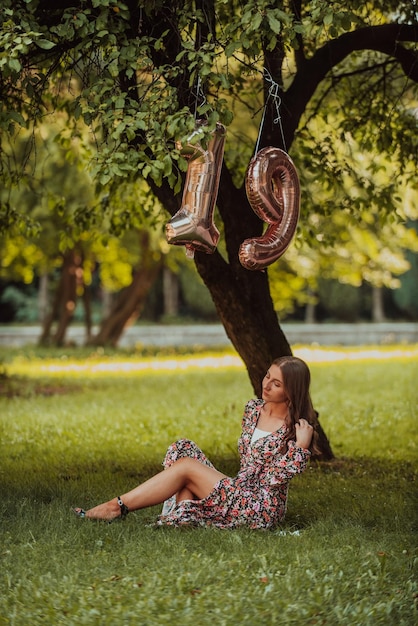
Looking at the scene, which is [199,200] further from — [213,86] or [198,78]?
[213,86]

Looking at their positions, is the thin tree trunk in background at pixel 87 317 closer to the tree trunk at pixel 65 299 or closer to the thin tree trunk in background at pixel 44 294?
the tree trunk at pixel 65 299

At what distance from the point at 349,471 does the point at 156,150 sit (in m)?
4.24

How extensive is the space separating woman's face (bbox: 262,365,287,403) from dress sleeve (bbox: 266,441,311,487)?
33cm

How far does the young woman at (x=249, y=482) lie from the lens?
247 inches

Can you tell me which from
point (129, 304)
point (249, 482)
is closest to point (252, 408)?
point (249, 482)

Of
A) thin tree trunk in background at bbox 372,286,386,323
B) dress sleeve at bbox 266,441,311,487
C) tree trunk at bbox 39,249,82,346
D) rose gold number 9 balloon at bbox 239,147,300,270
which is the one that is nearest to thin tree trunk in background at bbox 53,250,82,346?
tree trunk at bbox 39,249,82,346

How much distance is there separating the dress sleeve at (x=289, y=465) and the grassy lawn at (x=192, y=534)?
36cm

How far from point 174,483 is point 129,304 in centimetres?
1960

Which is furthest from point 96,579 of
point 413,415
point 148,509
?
point 413,415

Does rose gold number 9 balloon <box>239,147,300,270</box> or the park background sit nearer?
the park background

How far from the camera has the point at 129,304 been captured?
1014 inches

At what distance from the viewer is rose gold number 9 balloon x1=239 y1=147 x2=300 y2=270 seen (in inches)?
248

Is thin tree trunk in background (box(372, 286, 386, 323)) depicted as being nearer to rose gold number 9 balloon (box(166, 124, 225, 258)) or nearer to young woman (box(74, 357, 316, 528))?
young woman (box(74, 357, 316, 528))

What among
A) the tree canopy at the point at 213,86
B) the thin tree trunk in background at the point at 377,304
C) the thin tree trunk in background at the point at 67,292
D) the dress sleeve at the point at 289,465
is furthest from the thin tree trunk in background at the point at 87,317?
the dress sleeve at the point at 289,465
